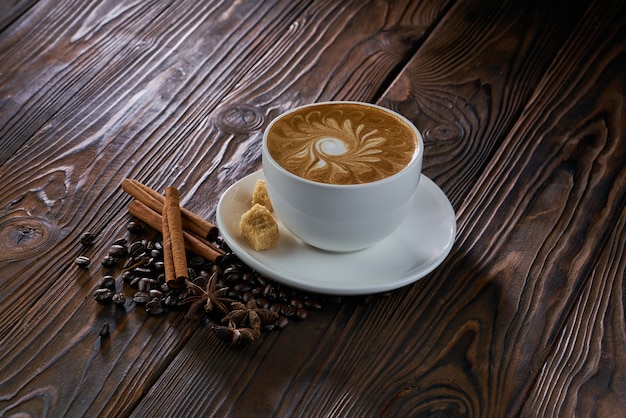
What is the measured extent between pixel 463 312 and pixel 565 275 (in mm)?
253

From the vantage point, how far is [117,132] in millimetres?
A: 1931

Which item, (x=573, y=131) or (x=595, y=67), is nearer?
(x=573, y=131)

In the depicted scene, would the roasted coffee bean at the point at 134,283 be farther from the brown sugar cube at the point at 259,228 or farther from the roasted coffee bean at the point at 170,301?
the brown sugar cube at the point at 259,228

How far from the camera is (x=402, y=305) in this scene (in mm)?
1448

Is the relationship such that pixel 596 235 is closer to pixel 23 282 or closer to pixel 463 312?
pixel 463 312

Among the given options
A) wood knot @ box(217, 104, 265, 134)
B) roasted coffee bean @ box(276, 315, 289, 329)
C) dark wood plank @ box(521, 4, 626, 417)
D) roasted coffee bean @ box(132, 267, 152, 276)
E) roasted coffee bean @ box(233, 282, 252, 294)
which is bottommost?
dark wood plank @ box(521, 4, 626, 417)

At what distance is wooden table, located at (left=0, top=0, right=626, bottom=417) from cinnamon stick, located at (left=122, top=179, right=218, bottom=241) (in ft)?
0.19

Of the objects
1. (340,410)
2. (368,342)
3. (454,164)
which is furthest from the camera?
(454,164)

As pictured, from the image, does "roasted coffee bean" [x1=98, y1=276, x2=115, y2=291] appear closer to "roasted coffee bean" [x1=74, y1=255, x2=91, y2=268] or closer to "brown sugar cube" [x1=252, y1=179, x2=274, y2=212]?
"roasted coffee bean" [x1=74, y1=255, x2=91, y2=268]

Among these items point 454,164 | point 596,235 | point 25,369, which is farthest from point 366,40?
point 25,369

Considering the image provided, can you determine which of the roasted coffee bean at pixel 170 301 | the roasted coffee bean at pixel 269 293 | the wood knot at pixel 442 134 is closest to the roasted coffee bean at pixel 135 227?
the roasted coffee bean at pixel 170 301

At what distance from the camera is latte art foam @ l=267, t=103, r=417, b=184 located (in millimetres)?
1448

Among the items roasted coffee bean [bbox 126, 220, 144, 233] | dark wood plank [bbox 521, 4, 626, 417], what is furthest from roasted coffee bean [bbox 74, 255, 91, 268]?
dark wood plank [bbox 521, 4, 626, 417]

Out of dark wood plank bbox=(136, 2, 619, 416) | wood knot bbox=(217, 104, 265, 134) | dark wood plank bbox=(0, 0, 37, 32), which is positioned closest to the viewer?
dark wood plank bbox=(136, 2, 619, 416)
